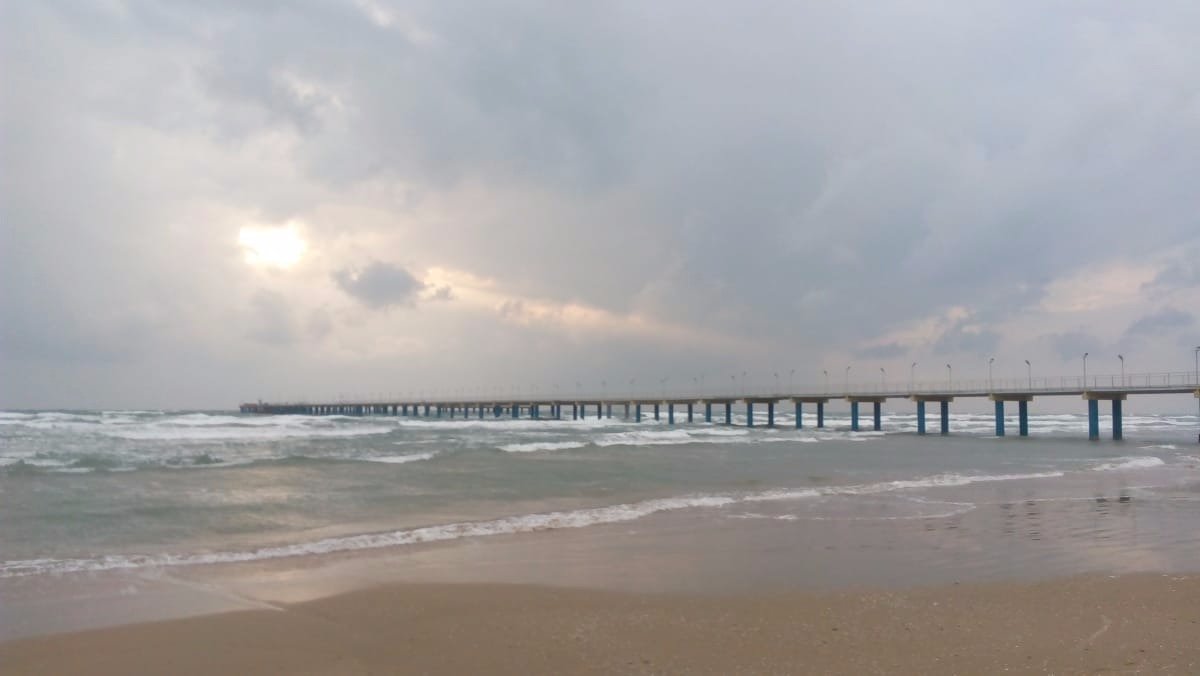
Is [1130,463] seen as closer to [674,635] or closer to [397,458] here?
[397,458]

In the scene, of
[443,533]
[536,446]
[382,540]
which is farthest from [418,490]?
[536,446]

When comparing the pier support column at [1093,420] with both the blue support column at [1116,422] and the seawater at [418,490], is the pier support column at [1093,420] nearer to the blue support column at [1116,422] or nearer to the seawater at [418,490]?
the blue support column at [1116,422]

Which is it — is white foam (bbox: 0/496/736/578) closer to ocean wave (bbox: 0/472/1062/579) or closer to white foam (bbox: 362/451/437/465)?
ocean wave (bbox: 0/472/1062/579)

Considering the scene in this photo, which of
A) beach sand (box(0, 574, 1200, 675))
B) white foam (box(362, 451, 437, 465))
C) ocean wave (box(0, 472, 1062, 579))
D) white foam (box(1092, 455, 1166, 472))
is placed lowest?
white foam (box(1092, 455, 1166, 472))

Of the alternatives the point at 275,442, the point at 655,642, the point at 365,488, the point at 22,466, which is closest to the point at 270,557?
the point at 655,642

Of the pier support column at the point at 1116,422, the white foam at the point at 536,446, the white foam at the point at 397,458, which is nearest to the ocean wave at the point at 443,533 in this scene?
the white foam at the point at 397,458

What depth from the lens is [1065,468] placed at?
2525 centimetres

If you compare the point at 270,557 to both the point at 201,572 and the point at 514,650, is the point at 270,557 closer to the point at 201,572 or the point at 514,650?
the point at 201,572

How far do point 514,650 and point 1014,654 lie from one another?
12.6 feet

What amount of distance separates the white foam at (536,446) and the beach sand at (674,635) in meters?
22.9

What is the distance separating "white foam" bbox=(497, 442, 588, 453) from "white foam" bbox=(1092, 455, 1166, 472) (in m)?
20.7

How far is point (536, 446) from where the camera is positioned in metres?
33.8

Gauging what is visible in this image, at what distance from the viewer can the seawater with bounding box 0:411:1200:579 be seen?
447 inches

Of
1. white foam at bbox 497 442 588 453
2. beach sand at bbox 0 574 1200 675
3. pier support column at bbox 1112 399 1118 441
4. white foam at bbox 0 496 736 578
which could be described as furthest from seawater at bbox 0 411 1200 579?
pier support column at bbox 1112 399 1118 441
